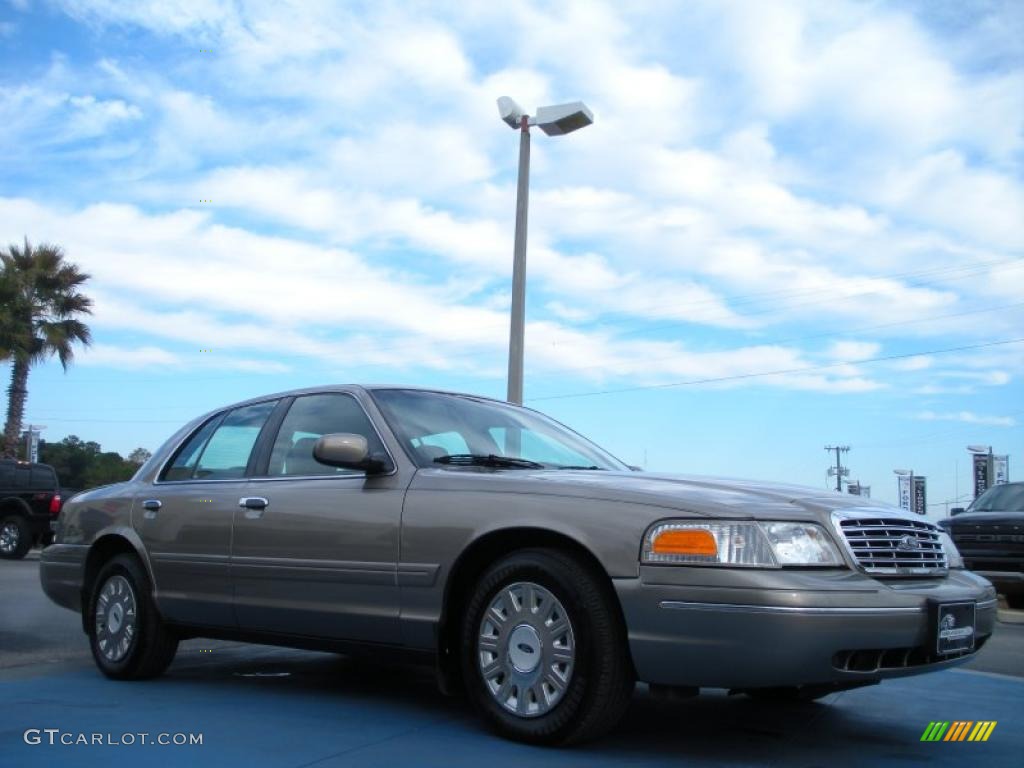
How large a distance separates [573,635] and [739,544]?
69 cm

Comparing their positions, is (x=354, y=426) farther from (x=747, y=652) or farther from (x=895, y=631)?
(x=895, y=631)

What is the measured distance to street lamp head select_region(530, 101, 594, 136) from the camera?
570 inches

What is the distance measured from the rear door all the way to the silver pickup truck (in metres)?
0.01

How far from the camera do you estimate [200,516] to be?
5.75 m

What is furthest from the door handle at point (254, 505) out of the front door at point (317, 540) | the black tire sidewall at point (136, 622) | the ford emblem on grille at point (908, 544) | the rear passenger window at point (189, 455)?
the ford emblem on grille at point (908, 544)

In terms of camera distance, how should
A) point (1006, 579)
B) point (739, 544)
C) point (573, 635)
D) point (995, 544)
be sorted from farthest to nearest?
point (995, 544) → point (1006, 579) → point (573, 635) → point (739, 544)

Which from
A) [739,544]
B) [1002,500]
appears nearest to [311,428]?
[739,544]

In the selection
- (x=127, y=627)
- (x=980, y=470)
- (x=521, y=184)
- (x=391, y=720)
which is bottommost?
(x=391, y=720)

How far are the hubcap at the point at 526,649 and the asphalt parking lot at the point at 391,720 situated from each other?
0.62 ft

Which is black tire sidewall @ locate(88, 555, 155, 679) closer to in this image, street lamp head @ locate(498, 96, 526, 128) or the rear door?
the rear door

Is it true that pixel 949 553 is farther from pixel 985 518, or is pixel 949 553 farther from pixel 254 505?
pixel 985 518

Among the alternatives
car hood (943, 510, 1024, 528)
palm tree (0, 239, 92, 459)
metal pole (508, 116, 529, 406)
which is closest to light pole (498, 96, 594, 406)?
metal pole (508, 116, 529, 406)

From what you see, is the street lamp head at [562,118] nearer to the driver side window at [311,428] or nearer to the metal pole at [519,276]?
the metal pole at [519,276]

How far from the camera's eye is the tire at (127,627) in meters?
5.92
